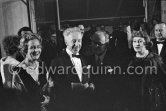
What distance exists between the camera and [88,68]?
154 inches

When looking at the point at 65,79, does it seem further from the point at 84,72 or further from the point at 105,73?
the point at 105,73

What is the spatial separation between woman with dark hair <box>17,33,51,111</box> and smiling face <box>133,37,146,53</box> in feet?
4.36

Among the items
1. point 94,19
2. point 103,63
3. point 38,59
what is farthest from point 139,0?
point 38,59

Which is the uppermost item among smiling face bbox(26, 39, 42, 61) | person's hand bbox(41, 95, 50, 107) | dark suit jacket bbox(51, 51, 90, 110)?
smiling face bbox(26, 39, 42, 61)

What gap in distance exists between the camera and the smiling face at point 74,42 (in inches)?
152

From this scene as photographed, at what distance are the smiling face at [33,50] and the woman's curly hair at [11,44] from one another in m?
0.17

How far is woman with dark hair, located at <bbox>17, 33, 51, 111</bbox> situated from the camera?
3.89m

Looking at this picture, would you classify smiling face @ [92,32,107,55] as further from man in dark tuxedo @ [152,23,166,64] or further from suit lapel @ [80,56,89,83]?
man in dark tuxedo @ [152,23,166,64]

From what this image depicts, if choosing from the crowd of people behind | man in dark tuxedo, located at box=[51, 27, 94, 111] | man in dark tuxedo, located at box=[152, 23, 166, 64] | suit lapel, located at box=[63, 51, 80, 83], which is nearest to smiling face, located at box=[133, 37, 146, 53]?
the crowd of people behind

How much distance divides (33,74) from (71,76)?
55 cm

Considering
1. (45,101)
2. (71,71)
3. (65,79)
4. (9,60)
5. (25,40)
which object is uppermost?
(25,40)

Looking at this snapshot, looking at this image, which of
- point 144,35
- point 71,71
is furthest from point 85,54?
point 144,35

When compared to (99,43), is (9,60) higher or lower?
lower

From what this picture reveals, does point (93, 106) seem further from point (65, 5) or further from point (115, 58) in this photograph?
point (65, 5)
